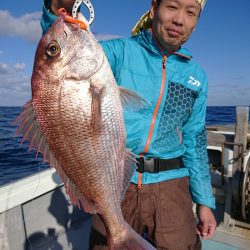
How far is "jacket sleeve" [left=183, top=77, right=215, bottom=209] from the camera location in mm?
2697

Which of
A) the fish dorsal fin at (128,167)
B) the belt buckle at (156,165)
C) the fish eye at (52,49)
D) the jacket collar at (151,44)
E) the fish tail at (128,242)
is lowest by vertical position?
the fish tail at (128,242)

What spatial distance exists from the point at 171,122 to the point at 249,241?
291cm

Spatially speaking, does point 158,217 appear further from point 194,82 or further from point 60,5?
point 60,5

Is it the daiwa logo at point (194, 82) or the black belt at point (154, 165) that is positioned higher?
the daiwa logo at point (194, 82)

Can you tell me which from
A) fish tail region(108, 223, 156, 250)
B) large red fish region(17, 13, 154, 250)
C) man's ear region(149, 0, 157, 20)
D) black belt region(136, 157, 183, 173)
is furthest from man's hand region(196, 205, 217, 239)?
man's ear region(149, 0, 157, 20)

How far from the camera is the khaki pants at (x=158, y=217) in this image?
8.19ft

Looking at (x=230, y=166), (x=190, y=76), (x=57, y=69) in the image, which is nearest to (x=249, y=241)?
(x=230, y=166)

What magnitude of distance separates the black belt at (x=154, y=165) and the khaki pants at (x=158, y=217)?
4.9 inches

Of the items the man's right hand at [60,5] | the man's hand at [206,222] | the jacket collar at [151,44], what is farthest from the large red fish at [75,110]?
the man's hand at [206,222]

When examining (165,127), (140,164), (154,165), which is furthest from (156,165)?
(165,127)

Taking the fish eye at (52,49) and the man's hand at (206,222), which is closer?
the fish eye at (52,49)

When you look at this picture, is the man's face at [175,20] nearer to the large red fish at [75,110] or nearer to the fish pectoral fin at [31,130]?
the large red fish at [75,110]

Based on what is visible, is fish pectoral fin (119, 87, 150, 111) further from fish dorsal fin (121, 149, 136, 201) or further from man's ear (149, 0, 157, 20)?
man's ear (149, 0, 157, 20)

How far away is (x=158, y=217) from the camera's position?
254cm
